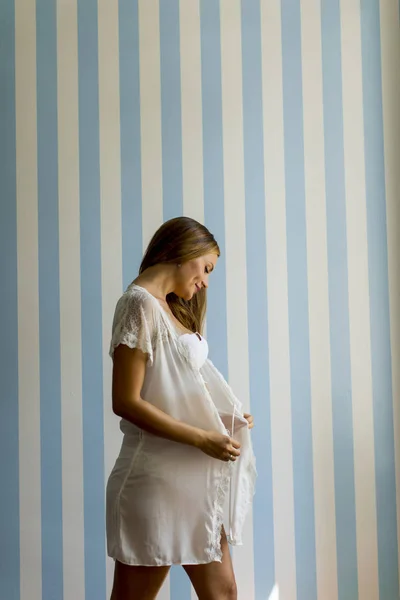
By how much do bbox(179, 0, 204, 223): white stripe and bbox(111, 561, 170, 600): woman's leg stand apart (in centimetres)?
105

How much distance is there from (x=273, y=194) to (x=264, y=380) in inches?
22.7

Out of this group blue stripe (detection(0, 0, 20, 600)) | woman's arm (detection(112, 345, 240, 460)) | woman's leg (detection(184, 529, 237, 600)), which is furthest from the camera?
blue stripe (detection(0, 0, 20, 600))

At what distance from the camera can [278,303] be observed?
210cm

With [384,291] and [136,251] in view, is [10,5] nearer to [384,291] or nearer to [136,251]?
[136,251]

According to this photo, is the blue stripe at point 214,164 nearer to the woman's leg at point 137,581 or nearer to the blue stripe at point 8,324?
the blue stripe at point 8,324

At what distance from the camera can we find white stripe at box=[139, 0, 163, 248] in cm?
211

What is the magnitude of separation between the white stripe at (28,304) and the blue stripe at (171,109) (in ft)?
1.32

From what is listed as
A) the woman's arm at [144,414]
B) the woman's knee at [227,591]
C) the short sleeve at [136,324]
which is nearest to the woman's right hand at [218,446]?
the woman's arm at [144,414]

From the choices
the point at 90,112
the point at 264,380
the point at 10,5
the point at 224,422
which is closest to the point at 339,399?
the point at 264,380

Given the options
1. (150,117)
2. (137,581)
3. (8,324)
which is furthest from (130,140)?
(137,581)

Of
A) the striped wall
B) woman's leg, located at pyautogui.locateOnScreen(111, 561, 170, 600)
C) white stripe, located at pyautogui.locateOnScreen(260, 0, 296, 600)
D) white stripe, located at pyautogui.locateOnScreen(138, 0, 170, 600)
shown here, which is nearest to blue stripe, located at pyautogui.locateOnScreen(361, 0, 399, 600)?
the striped wall

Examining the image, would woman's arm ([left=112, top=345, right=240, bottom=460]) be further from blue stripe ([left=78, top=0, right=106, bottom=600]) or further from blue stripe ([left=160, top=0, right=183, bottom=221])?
blue stripe ([left=160, top=0, right=183, bottom=221])

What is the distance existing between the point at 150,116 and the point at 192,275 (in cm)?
76

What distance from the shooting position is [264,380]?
2.09 metres
